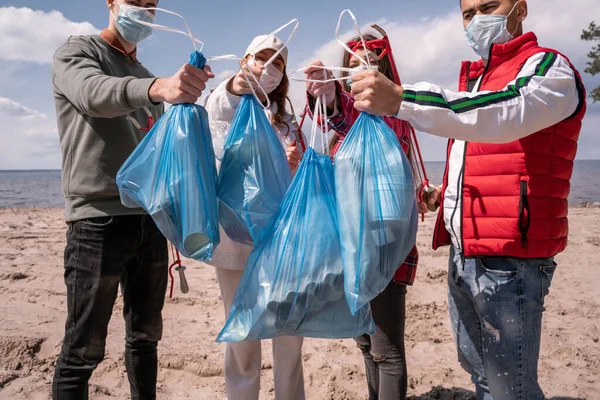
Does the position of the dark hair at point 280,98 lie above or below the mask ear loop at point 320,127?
above

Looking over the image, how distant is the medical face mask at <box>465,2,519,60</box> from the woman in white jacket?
2.31 feet

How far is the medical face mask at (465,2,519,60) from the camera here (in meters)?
1.57

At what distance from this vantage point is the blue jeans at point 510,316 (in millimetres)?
1457

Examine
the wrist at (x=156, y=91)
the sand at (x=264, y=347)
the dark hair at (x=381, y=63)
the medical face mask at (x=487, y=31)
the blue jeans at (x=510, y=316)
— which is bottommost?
the sand at (x=264, y=347)

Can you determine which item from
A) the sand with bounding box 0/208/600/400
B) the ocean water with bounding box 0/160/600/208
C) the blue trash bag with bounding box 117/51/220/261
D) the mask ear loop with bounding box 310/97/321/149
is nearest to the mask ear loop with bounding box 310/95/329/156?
the mask ear loop with bounding box 310/97/321/149

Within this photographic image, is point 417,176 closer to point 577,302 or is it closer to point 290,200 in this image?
point 290,200

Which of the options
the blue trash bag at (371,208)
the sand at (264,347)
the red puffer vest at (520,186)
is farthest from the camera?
the sand at (264,347)

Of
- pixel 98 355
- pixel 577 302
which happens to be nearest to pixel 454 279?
pixel 98 355

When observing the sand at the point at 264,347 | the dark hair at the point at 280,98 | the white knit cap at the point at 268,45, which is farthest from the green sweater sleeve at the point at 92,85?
the sand at the point at 264,347

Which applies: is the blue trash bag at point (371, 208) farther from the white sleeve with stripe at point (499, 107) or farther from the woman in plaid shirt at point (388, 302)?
the woman in plaid shirt at point (388, 302)

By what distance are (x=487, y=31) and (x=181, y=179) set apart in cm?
119

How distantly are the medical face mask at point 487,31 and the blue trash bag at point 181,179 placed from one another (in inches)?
38.5

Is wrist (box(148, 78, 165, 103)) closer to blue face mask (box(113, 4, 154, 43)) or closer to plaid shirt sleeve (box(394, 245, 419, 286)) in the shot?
blue face mask (box(113, 4, 154, 43))

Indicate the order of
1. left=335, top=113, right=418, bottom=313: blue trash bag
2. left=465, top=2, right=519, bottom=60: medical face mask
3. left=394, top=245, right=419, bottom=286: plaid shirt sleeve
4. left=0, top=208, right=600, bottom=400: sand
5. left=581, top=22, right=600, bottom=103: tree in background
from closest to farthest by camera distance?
left=335, top=113, right=418, bottom=313: blue trash bag < left=465, top=2, right=519, bottom=60: medical face mask < left=394, top=245, right=419, bottom=286: plaid shirt sleeve < left=0, top=208, right=600, bottom=400: sand < left=581, top=22, right=600, bottom=103: tree in background
